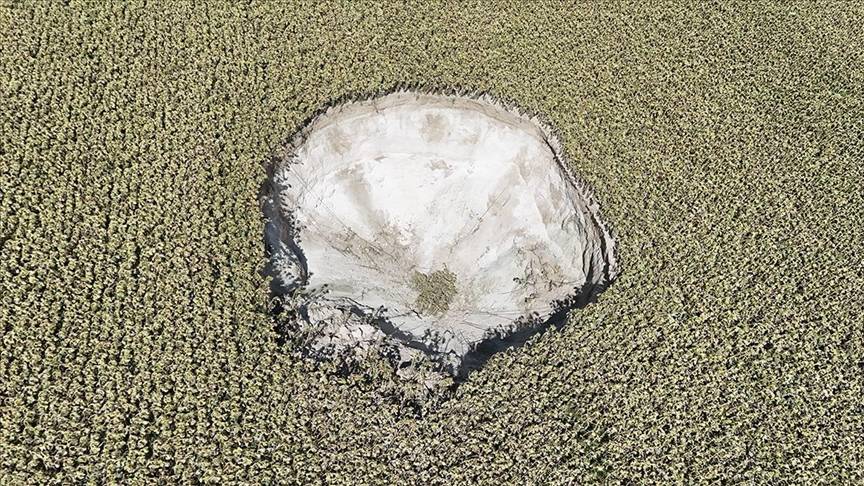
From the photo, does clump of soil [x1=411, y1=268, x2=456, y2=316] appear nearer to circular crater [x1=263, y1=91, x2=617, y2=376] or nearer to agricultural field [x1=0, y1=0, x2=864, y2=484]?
circular crater [x1=263, y1=91, x2=617, y2=376]

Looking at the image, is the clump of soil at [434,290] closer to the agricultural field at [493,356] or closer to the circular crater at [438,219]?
the circular crater at [438,219]

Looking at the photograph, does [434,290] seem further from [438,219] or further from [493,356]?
[493,356]

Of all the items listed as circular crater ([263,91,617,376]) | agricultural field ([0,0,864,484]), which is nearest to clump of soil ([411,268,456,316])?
circular crater ([263,91,617,376])

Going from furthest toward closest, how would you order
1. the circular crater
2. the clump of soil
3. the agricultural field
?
the clump of soil, the circular crater, the agricultural field

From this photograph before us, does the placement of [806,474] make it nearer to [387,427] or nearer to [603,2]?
[387,427]

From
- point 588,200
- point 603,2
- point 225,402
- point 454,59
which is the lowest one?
point 225,402

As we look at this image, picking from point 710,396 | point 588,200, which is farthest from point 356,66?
point 710,396

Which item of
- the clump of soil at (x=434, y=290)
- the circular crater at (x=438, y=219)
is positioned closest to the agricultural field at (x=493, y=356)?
the circular crater at (x=438, y=219)
